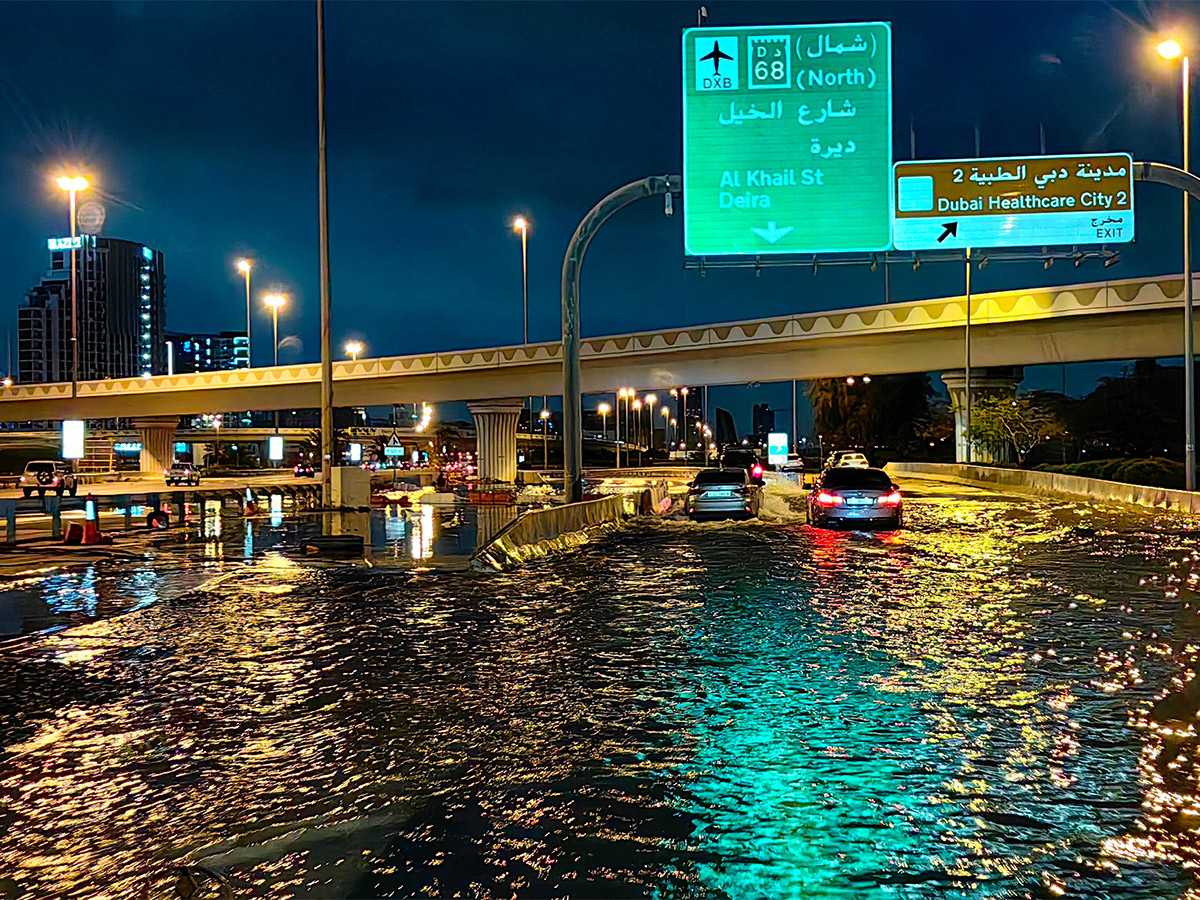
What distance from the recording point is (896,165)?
26.8 m

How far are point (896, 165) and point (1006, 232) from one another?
319 cm

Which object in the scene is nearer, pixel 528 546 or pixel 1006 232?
pixel 528 546

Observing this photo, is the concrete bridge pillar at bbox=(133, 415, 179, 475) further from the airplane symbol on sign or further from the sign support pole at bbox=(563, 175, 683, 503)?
the airplane symbol on sign

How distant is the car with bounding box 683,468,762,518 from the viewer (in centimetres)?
3634

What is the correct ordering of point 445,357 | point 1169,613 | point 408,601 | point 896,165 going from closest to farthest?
1. point 1169,613
2. point 408,601
3. point 896,165
4. point 445,357

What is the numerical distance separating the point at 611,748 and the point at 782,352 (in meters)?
56.0

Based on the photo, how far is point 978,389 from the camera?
235ft

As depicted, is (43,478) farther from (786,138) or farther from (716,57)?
(786,138)

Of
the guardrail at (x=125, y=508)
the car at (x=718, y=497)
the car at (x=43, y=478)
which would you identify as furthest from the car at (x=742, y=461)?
the car at (x=43, y=478)

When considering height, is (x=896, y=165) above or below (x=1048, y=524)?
above

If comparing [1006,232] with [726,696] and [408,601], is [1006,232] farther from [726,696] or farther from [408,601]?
[726,696]

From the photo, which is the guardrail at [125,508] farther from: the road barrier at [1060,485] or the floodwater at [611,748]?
the road barrier at [1060,485]

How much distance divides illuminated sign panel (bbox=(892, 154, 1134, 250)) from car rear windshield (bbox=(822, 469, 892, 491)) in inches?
265

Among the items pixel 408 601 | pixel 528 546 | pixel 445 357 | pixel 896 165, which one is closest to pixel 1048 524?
pixel 896 165
